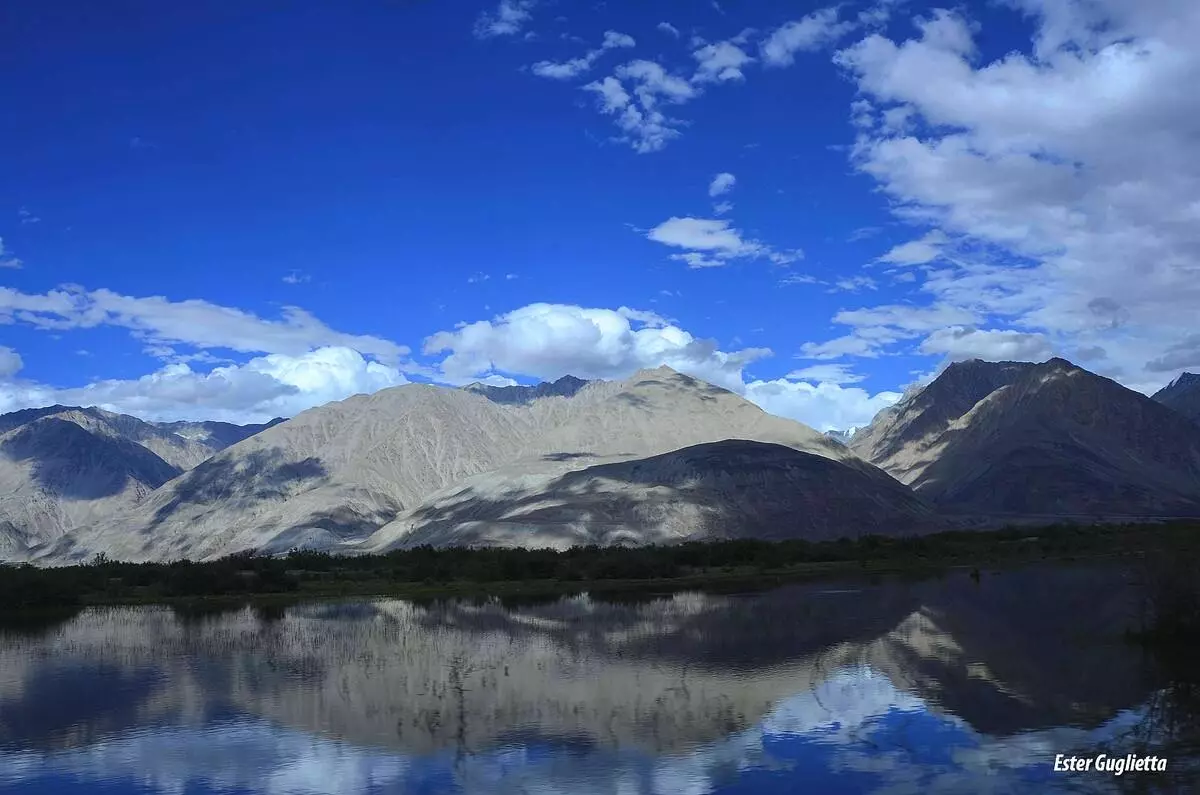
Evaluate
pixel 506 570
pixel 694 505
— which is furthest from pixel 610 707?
pixel 694 505

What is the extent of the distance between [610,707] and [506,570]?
64.3 m

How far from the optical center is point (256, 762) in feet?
78.0

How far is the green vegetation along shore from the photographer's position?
8088 cm

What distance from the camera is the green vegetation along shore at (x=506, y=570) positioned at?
8088 centimetres

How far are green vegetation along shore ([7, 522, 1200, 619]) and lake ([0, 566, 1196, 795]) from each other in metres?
31.9

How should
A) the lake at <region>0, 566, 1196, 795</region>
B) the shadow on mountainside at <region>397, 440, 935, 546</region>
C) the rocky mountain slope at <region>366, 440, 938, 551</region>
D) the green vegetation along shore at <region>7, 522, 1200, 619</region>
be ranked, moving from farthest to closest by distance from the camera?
the shadow on mountainside at <region>397, 440, 935, 546</region>
the rocky mountain slope at <region>366, 440, 938, 551</region>
the green vegetation along shore at <region>7, 522, 1200, 619</region>
the lake at <region>0, 566, 1196, 795</region>

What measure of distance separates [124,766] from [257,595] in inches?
2403

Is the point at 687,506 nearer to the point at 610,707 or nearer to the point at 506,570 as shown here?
the point at 506,570

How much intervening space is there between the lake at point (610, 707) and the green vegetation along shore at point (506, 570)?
104 feet

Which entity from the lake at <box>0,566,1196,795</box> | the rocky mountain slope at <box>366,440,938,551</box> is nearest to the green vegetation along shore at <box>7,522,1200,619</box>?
the lake at <box>0,566,1196,795</box>

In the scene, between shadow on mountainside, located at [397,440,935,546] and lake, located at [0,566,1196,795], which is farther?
shadow on mountainside, located at [397,440,935,546]

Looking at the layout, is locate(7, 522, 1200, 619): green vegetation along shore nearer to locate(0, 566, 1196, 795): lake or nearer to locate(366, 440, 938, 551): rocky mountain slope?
locate(0, 566, 1196, 795): lake

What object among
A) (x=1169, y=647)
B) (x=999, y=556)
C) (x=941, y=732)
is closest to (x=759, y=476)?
(x=999, y=556)

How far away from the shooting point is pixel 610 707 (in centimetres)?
2830
